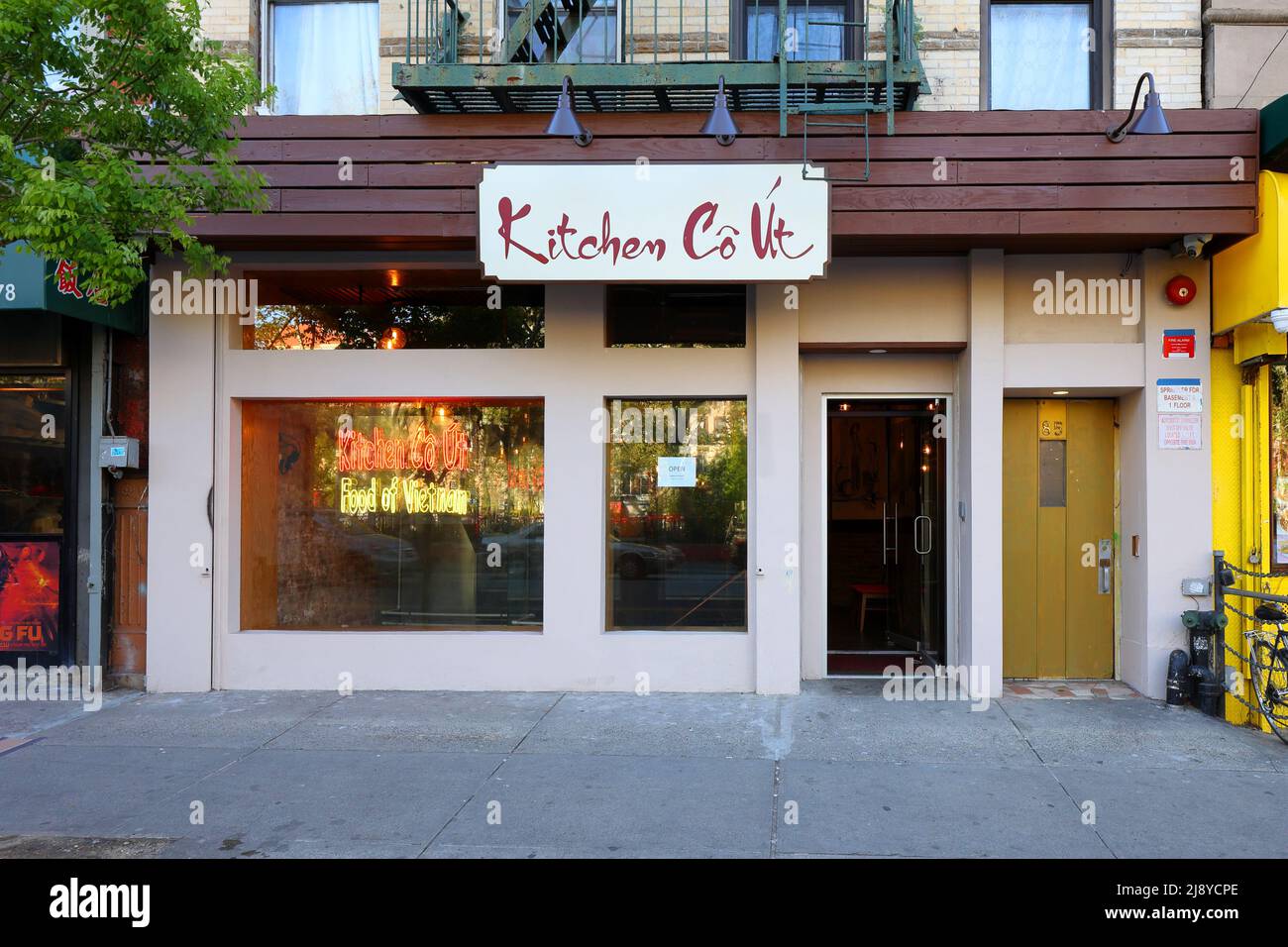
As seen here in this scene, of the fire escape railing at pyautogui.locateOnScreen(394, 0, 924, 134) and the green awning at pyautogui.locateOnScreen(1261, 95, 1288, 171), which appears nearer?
the green awning at pyautogui.locateOnScreen(1261, 95, 1288, 171)

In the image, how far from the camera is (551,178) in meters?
7.25

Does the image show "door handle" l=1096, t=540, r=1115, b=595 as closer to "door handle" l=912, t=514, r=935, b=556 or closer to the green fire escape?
"door handle" l=912, t=514, r=935, b=556

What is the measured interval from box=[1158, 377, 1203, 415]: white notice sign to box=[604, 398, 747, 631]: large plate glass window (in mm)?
3621

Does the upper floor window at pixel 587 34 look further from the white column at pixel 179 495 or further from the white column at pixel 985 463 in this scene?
the white column at pixel 179 495

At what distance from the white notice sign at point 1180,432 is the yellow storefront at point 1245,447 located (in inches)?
6.5

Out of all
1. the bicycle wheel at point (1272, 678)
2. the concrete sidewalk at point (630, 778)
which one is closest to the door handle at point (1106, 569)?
the concrete sidewalk at point (630, 778)

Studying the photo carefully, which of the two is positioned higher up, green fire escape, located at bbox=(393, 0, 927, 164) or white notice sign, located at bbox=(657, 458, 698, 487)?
green fire escape, located at bbox=(393, 0, 927, 164)

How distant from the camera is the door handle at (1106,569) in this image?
8383mm

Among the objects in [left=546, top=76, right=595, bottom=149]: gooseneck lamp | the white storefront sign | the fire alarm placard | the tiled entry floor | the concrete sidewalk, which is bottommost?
the concrete sidewalk

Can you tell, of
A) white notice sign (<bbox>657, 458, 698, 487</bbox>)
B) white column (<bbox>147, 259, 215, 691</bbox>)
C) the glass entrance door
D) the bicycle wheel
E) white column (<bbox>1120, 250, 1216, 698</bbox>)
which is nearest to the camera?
the bicycle wheel

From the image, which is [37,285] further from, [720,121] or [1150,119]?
[1150,119]

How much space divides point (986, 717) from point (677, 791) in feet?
10.00

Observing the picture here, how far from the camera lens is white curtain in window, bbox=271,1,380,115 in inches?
329

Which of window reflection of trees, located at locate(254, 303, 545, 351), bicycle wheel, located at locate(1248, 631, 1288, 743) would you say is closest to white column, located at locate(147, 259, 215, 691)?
window reflection of trees, located at locate(254, 303, 545, 351)
